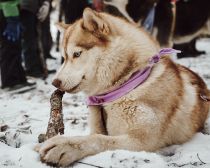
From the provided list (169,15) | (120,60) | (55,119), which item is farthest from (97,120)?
(169,15)

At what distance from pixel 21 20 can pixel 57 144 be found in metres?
3.78

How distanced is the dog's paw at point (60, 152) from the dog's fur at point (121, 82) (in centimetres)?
6

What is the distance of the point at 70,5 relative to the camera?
619 centimetres

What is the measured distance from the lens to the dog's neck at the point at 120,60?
2.56 metres

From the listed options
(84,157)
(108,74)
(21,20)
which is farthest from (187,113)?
(21,20)

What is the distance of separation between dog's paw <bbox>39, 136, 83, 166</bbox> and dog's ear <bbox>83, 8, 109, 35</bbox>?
0.73 m

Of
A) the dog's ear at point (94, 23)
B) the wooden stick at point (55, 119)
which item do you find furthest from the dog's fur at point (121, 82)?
the wooden stick at point (55, 119)

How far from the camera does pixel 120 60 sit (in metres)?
2.57

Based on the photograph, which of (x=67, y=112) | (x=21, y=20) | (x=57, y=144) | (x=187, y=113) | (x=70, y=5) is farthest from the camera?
(x=70, y=5)

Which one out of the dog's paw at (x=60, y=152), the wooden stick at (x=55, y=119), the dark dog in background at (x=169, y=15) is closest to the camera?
the dog's paw at (x=60, y=152)

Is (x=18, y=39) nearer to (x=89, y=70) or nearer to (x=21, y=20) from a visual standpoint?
(x=21, y=20)

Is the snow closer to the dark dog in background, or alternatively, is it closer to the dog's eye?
the dog's eye

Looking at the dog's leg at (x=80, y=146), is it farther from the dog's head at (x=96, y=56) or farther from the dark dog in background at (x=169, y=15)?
the dark dog in background at (x=169, y=15)

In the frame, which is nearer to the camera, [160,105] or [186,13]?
[160,105]
